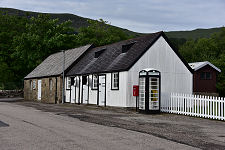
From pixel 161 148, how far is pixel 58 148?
2596mm

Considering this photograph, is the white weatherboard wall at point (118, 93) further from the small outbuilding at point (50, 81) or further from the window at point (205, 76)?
the window at point (205, 76)

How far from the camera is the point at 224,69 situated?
51.5 metres

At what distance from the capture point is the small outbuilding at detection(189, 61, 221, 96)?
1613 inches

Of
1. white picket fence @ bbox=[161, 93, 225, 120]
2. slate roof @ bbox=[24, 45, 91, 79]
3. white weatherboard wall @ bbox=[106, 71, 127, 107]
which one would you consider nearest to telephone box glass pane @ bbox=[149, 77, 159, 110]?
white picket fence @ bbox=[161, 93, 225, 120]

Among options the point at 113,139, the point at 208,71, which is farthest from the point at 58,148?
the point at 208,71

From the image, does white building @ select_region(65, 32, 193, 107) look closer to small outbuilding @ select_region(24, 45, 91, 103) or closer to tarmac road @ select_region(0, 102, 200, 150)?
small outbuilding @ select_region(24, 45, 91, 103)

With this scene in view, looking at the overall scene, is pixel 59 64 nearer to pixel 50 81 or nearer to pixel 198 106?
pixel 50 81

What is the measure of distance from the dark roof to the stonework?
2812 millimetres

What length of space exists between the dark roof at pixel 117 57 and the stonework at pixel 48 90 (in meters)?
2.81

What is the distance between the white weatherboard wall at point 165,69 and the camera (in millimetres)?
23062

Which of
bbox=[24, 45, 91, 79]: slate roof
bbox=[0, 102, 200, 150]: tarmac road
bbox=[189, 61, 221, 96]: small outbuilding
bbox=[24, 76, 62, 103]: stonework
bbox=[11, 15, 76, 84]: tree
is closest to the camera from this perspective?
bbox=[0, 102, 200, 150]: tarmac road

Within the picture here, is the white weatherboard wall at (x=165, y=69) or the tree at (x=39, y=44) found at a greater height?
the tree at (x=39, y=44)

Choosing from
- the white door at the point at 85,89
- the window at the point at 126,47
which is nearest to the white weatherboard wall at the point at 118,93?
the window at the point at 126,47

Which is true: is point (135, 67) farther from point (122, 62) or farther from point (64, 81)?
point (64, 81)
